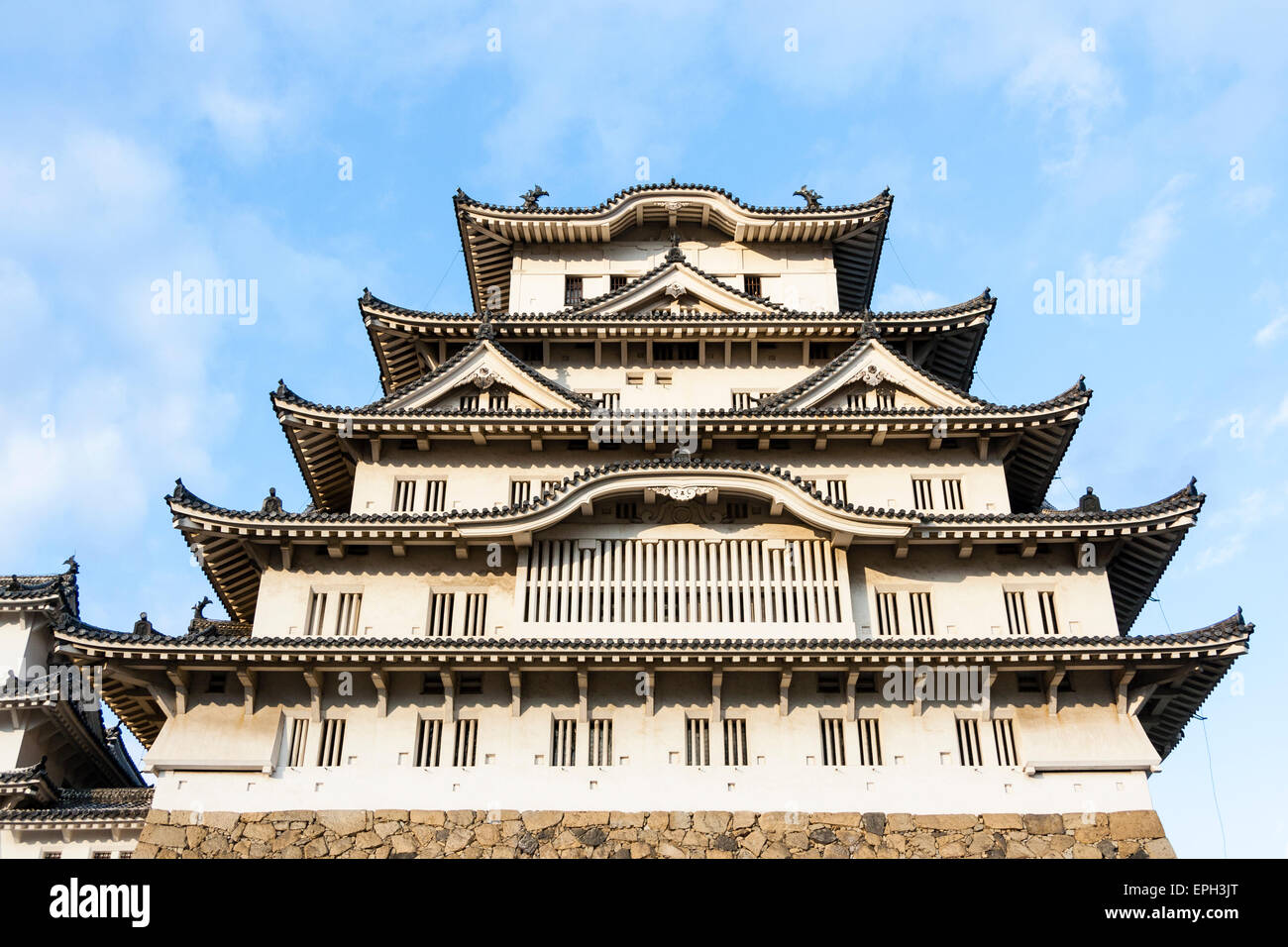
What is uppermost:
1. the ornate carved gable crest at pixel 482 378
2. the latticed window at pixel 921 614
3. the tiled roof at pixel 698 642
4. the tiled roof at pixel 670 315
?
the tiled roof at pixel 670 315

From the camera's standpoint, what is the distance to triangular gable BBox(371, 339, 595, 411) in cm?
2777

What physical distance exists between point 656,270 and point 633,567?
972 cm

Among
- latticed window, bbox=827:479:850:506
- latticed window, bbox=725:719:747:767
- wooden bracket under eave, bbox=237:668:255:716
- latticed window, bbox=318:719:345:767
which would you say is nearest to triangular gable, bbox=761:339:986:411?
latticed window, bbox=827:479:850:506

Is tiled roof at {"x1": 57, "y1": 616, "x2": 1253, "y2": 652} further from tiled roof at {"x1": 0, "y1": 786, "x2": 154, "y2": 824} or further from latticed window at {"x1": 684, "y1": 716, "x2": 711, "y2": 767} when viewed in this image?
tiled roof at {"x1": 0, "y1": 786, "x2": 154, "y2": 824}

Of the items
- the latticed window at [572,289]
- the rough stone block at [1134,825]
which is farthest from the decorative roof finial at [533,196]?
the rough stone block at [1134,825]

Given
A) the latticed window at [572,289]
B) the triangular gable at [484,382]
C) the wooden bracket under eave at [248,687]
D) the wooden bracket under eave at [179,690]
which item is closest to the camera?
the wooden bracket under eave at [248,687]

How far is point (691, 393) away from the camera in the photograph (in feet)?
97.7

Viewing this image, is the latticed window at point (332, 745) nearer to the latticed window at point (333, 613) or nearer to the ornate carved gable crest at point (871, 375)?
the latticed window at point (333, 613)

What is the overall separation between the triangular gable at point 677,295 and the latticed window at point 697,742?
12.0 m

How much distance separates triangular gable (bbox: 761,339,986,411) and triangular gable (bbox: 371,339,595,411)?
4.77m

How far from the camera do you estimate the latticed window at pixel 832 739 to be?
2225 centimetres

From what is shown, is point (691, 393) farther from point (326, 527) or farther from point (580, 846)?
point (580, 846)

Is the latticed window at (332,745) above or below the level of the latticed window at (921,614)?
below
